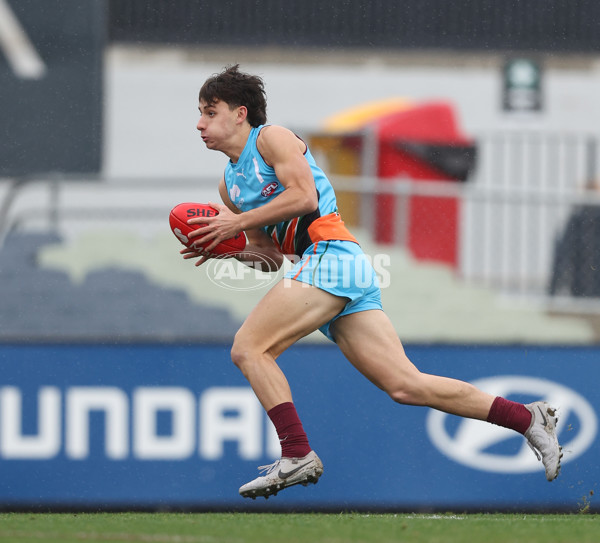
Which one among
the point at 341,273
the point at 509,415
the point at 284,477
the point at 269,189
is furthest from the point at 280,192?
the point at 509,415

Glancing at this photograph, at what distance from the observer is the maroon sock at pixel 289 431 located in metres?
4.66

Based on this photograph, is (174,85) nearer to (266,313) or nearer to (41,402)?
(41,402)

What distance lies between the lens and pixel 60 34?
960 centimetres

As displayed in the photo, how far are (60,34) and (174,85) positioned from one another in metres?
7.97

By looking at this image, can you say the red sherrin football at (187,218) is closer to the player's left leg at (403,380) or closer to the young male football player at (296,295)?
the young male football player at (296,295)

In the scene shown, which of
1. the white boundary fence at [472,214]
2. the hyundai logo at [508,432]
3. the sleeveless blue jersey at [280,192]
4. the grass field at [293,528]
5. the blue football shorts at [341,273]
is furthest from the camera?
the white boundary fence at [472,214]

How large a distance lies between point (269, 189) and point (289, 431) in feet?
3.26

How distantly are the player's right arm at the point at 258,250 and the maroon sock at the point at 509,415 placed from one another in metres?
1.12

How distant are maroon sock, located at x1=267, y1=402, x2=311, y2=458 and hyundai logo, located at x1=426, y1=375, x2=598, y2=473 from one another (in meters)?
1.94

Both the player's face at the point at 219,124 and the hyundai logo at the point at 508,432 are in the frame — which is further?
the hyundai logo at the point at 508,432

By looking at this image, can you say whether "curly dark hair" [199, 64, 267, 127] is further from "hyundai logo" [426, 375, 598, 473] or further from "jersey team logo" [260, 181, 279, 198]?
"hyundai logo" [426, 375, 598, 473]

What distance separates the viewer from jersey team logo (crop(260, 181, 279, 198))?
4805 mm

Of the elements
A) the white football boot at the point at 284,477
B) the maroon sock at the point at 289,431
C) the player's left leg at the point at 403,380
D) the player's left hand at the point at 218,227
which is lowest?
the white football boot at the point at 284,477

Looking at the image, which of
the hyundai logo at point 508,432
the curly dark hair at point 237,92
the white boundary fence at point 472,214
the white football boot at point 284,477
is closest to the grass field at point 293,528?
the white football boot at point 284,477
